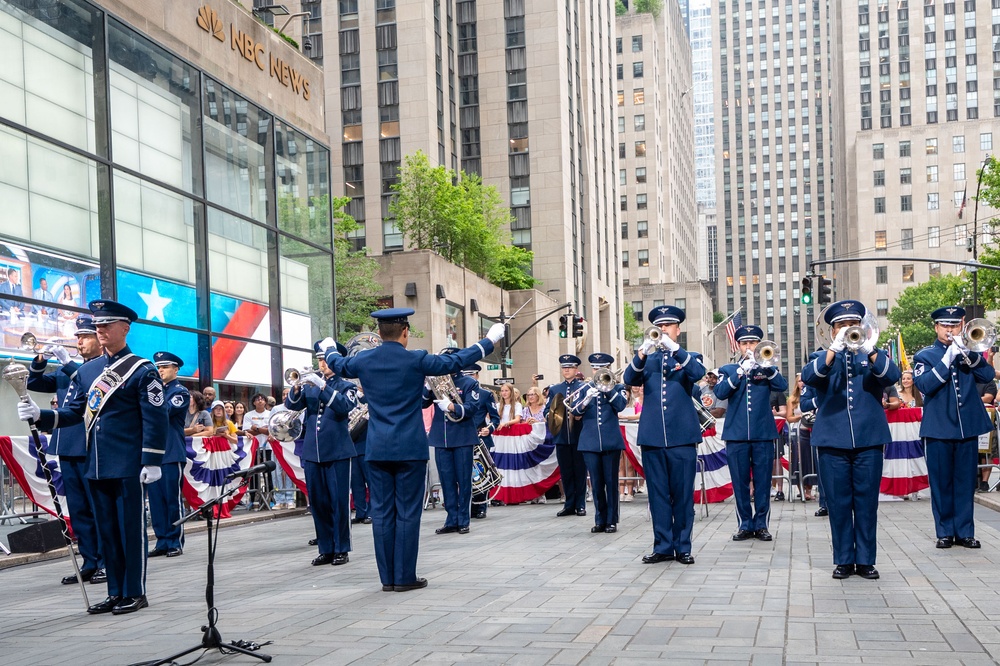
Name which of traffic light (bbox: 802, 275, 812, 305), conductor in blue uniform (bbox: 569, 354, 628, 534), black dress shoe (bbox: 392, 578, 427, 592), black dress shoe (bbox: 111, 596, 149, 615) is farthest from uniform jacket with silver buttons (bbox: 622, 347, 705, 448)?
traffic light (bbox: 802, 275, 812, 305)

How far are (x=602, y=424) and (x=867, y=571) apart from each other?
17.5 ft

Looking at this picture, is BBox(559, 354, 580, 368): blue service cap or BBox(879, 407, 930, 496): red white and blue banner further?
BBox(879, 407, 930, 496): red white and blue banner

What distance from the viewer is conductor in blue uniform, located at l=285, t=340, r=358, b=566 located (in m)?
11.0

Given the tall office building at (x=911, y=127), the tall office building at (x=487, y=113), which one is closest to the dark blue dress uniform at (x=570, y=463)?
the tall office building at (x=487, y=113)

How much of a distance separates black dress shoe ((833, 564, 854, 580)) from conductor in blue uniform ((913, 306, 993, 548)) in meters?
2.32

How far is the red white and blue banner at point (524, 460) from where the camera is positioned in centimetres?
1905

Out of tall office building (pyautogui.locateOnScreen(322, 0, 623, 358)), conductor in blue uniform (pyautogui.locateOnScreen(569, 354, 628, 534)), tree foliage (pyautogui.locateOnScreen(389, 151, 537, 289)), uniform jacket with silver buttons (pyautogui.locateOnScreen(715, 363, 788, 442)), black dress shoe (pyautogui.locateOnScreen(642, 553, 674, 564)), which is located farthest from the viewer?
tall office building (pyautogui.locateOnScreen(322, 0, 623, 358))

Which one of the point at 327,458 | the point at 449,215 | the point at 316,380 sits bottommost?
the point at 327,458

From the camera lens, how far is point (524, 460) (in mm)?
19078

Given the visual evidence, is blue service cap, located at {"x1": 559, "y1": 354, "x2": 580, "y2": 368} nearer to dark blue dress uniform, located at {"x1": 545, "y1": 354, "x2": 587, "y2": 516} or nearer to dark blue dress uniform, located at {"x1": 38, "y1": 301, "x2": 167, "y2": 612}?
dark blue dress uniform, located at {"x1": 545, "y1": 354, "x2": 587, "y2": 516}

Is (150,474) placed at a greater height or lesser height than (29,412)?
lesser

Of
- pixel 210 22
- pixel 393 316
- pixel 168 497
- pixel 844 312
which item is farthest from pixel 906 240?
pixel 393 316

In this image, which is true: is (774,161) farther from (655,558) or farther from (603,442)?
(655,558)

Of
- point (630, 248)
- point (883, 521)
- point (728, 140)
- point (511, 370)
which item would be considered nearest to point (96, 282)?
point (883, 521)
